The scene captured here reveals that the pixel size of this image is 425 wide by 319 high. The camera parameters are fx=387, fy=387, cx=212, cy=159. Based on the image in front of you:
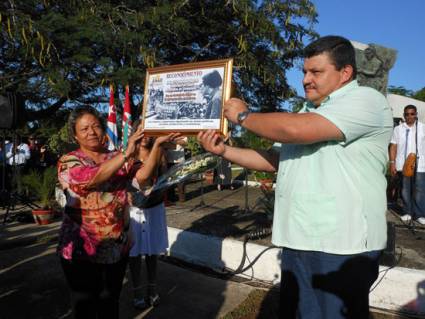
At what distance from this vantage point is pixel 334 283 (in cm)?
194

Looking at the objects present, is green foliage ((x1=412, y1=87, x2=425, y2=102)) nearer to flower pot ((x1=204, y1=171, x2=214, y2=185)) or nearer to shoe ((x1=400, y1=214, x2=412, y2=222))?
flower pot ((x1=204, y1=171, x2=214, y2=185))

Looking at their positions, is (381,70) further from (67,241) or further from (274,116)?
(67,241)

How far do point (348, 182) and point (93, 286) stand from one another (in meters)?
1.88

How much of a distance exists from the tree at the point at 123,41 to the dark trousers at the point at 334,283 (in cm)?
786

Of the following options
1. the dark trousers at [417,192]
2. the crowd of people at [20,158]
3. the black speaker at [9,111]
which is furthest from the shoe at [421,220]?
the crowd of people at [20,158]

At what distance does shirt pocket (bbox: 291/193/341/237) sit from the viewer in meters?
1.88

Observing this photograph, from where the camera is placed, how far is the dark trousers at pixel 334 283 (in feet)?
6.29

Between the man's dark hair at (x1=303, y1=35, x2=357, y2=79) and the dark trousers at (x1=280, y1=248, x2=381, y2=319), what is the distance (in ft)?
3.16

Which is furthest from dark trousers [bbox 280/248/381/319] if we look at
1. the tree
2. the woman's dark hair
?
the tree

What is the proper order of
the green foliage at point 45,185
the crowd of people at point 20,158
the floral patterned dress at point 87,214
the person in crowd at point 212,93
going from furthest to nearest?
the crowd of people at point 20,158, the green foliage at point 45,185, the floral patterned dress at point 87,214, the person in crowd at point 212,93

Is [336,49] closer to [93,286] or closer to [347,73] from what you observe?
[347,73]

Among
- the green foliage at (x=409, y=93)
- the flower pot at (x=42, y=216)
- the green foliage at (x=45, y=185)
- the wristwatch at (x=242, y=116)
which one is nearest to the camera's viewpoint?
the wristwatch at (x=242, y=116)

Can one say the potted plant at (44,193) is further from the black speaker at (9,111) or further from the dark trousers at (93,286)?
the dark trousers at (93,286)

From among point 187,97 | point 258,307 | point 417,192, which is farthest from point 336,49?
point 417,192
